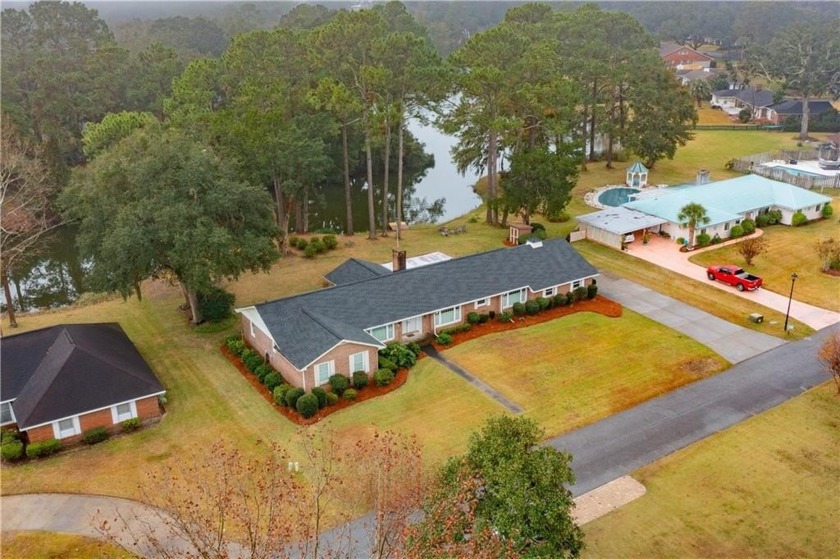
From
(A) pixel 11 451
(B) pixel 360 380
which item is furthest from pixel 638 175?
(A) pixel 11 451

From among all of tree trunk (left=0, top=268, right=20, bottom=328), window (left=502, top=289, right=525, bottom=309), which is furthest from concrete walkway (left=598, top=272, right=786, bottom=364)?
tree trunk (left=0, top=268, right=20, bottom=328)

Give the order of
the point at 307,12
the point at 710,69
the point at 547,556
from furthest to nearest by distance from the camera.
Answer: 1. the point at 710,69
2. the point at 307,12
3. the point at 547,556

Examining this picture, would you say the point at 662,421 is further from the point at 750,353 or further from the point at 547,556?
the point at 547,556

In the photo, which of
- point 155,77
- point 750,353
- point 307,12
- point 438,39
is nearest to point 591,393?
point 750,353

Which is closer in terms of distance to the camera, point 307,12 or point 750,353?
point 750,353

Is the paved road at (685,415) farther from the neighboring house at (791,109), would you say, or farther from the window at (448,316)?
the neighboring house at (791,109)

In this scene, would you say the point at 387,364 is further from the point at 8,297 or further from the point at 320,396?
the point at 8,297
